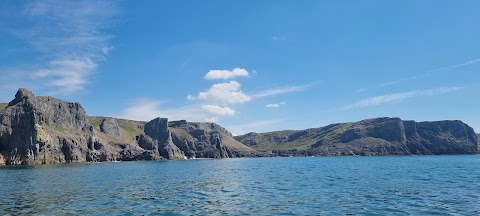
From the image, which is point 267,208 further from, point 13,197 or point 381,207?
point 13,197

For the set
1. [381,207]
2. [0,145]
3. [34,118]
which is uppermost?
[34,118]

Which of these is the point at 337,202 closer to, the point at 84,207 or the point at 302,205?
the point at 302,205

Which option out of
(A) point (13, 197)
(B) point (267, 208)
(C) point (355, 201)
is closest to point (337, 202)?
(C) point (355, 201)

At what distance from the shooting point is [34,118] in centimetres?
19138

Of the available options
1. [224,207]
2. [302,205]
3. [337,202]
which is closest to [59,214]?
[224,207]

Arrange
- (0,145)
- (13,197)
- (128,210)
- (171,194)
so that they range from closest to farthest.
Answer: (128,210) < (13,197) < (171,194) < (0,145)

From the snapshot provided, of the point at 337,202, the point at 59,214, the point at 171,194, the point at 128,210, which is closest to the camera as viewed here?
the point at 59,214

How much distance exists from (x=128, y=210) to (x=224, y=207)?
357 inches

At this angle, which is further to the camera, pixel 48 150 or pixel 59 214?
pixel 48 150

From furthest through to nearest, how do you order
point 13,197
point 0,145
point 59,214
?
point 0,145 → point 13,197 → point 59,214

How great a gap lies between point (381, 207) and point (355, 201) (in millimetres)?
4206

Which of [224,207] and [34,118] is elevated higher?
[34,118]

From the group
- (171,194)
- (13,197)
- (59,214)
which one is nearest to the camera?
(59,214)

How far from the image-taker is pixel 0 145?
18338 centimetres
